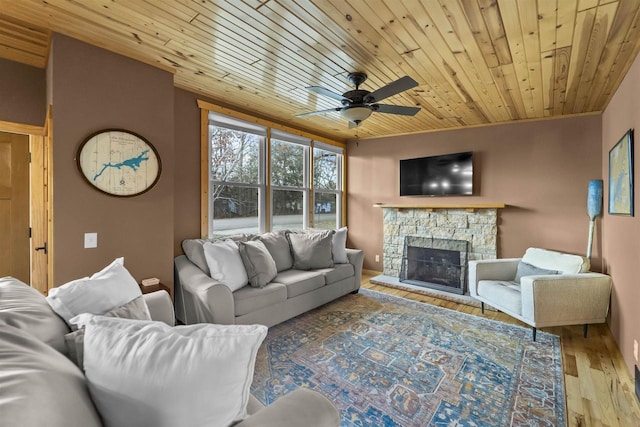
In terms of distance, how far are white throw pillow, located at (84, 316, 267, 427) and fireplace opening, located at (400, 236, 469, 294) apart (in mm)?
4158

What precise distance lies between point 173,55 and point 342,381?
9.67ft

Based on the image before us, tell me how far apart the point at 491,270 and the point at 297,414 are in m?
3.39

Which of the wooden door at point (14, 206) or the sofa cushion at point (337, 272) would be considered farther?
the sofa cushion at point (337, 272)

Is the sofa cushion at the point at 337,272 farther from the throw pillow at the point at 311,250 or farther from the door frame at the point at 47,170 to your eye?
the door frame at the point at 47,170

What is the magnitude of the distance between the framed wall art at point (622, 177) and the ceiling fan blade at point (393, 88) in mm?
1743

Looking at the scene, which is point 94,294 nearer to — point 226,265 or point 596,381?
point 226,265

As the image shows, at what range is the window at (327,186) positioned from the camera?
17.0 ft

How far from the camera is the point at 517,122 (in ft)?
13.6

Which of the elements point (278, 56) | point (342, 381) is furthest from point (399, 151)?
point (342, 381)

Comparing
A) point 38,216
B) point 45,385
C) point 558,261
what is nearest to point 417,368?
point 558,261

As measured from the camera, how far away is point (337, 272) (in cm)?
381

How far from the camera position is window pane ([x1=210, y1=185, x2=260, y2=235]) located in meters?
3.74

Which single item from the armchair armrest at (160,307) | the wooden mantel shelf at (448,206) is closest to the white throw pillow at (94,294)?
the armchair armrest at (160,307)

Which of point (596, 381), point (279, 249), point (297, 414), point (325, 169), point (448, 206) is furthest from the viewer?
point (325, 169)
